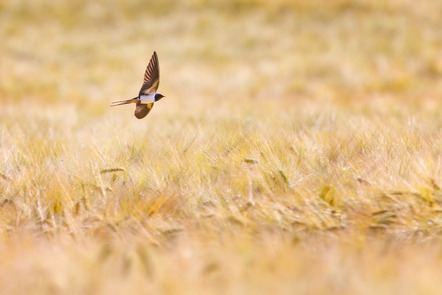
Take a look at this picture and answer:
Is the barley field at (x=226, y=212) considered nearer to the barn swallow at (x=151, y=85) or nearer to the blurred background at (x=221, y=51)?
the barn swallow at (x=151, y=85)

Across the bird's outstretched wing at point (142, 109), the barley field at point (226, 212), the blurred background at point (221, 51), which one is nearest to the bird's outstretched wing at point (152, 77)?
the bird's outstretched wing at point (142, 109)

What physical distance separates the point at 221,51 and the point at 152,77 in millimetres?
8193

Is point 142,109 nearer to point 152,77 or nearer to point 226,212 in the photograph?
point 152,77

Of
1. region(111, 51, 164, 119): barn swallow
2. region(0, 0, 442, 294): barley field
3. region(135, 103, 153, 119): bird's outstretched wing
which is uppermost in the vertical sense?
region(111, 51, 164, 119): barn swallow

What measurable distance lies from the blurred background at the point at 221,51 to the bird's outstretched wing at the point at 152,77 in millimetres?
3686

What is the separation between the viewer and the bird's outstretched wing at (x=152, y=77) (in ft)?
8.64

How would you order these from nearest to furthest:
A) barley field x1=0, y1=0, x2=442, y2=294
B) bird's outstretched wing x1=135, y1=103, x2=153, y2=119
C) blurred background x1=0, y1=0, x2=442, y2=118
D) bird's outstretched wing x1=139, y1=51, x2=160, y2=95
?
1. barley field x1=0, y1=0, x2=442, y2=294
2. bird's outstretched wing x1=139, y1=51, x2=160, y2=95
3. bird's outstretched wing x1=135, y1=103, x2=153, y2=119
4. blurred background x1=0, y1=0, x2=442, y2=118

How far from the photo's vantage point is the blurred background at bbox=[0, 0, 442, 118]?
26.7 ft

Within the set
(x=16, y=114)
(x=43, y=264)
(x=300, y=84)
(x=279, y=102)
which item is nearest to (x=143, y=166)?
(x=43, y=264)

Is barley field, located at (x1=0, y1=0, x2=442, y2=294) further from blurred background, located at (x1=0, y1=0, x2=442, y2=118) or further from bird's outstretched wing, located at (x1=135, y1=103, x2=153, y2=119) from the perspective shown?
blurred background, located at (x1=0, y1=0, x2=442, y2=118)

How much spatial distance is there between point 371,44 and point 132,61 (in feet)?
16.1

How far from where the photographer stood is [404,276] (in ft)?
4.84

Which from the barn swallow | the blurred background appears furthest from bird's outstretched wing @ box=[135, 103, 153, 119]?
the blurred background

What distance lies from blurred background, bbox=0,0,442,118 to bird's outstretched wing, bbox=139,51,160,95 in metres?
3.69
